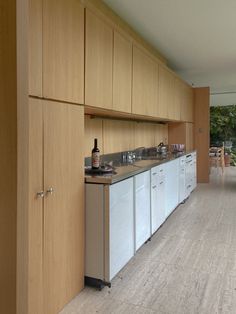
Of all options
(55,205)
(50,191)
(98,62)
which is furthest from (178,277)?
(98,62)

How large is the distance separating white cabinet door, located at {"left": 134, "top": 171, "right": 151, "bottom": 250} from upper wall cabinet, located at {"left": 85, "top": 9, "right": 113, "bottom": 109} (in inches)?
33.2

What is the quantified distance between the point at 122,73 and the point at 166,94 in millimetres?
1996

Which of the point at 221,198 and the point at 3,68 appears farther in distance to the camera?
the point at 221,198

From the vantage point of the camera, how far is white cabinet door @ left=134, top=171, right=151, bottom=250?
116 inches

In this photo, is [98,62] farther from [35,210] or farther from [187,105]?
[187,105]

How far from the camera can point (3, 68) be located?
2.54ft

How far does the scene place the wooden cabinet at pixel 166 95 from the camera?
15.1 ft

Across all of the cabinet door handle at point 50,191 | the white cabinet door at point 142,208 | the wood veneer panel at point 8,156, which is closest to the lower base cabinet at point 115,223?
the white cabinet door at point 142,208

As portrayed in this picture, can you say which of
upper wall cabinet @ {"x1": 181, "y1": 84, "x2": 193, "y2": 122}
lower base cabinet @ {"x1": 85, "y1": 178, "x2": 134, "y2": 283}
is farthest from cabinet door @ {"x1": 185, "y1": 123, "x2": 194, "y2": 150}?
lower base cabinet @ {"x1": 85, "y1": 178, "x2": 134, "y2": 283}

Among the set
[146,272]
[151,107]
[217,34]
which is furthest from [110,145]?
[217,34]

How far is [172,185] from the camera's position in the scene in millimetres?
4520

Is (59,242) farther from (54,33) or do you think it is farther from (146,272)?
(54,33)

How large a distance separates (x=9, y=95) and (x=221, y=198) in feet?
18.7

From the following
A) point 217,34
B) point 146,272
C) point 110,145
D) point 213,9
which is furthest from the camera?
point 217,34
